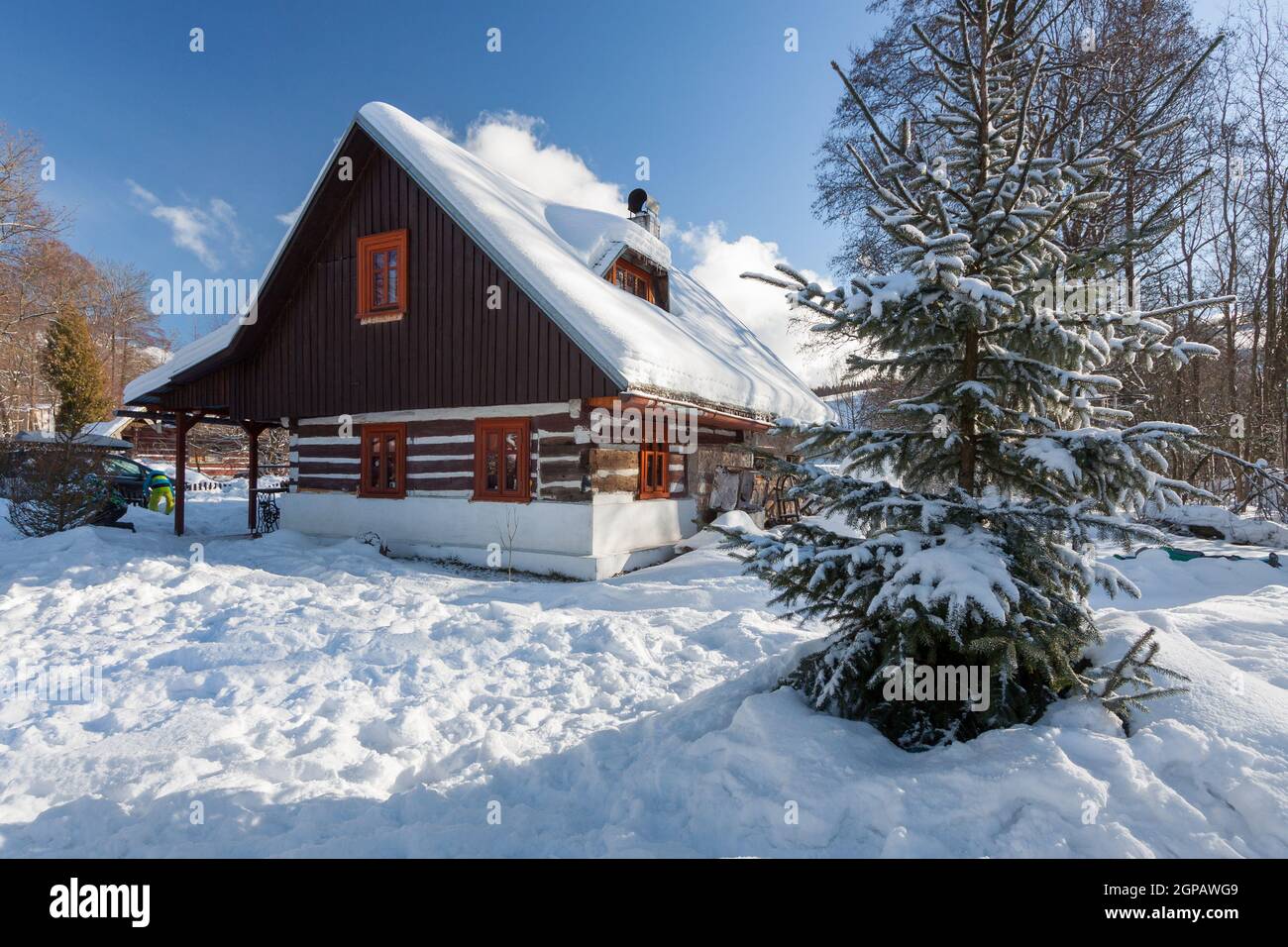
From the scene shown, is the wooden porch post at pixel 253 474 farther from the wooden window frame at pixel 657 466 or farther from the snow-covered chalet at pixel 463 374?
the wooden window frame at pixel 657 466

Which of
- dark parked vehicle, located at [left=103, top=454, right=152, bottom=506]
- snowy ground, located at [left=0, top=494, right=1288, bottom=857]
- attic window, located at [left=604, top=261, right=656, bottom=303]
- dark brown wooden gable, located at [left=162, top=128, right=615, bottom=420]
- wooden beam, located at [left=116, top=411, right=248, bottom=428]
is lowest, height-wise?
snowy ground, located at [left=0, top=494, right=1288, bottom=857]

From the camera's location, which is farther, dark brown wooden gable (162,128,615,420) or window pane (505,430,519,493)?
window pane (505,430,519,493)

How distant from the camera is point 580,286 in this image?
10195 mm

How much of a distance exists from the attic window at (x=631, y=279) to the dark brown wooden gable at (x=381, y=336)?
365 cm

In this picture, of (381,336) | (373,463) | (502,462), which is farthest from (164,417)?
(502,462)

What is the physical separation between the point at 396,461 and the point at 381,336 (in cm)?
242

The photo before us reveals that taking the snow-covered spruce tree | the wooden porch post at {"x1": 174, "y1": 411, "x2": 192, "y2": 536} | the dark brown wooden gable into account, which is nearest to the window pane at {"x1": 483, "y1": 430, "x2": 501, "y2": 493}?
the dark brown wooden gable

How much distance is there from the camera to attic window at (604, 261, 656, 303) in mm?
13378

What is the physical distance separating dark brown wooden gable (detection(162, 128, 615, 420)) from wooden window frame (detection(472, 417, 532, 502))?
60cm

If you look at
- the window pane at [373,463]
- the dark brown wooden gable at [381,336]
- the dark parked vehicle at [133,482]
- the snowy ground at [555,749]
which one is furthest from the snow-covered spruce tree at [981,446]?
the dark parked vehicle at [133,482]

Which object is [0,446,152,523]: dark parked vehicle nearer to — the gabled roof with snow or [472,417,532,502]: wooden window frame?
the gabled roof with snow

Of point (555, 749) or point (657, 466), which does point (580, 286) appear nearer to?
point (657, 466)

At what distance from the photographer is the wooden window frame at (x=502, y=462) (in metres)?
10.5
